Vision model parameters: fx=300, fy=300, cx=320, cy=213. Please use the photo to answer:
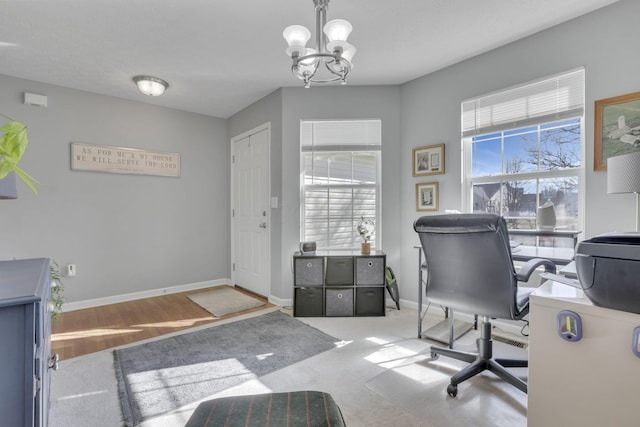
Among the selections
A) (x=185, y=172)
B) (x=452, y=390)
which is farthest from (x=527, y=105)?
(x=185, y=172)

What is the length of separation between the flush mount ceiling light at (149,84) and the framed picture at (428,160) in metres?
2.79

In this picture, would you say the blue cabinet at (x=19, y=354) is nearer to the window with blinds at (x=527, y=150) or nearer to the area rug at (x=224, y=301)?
the area rug at (x=224, y=301)

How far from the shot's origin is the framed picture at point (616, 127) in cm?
200

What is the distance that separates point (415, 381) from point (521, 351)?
3.22 feet

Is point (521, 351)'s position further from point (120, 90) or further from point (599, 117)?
point (120, 90)

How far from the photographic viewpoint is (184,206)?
4125 mm

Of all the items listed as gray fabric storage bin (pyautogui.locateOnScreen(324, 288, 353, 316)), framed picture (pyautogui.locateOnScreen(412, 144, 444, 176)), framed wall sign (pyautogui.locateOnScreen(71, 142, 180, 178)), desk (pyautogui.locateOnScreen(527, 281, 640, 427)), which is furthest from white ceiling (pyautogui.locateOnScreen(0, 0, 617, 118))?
gray fabric storage bin (pyautogui.locateOnScreen(324, 288, 353, 316))

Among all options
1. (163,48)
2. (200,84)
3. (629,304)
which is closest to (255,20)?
(163,48)

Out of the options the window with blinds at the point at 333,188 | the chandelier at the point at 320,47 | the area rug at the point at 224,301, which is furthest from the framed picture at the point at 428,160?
the area rug at the point at 224,301

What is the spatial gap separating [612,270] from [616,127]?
6.16 feet

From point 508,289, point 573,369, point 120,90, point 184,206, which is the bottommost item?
point 573,369

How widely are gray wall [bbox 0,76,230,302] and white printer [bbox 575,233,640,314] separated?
13.7ft

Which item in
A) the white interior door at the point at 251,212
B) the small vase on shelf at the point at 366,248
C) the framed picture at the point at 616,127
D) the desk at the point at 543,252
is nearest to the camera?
the framed picture at the point at 616,127

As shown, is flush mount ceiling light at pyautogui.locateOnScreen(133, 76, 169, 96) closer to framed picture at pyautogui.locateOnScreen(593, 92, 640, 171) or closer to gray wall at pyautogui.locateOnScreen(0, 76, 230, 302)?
gray wall at pyautogui.locateOnScreen(0, 76, 230, 302)
